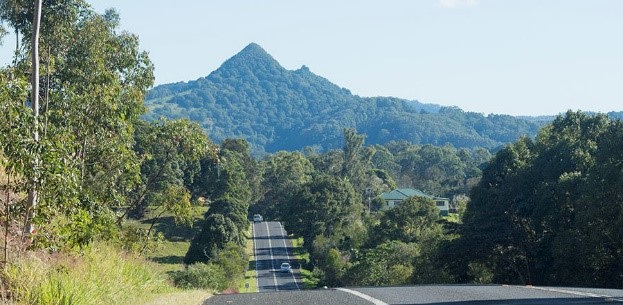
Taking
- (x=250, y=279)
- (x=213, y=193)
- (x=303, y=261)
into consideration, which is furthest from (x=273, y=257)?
(x=250, y=279)

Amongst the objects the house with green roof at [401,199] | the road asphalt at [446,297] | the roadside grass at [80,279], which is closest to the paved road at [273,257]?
the house with green roof at [401,199]

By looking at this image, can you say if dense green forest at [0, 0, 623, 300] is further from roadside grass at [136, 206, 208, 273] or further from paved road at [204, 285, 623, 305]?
roadside grass at [136, 206, 208, 273]

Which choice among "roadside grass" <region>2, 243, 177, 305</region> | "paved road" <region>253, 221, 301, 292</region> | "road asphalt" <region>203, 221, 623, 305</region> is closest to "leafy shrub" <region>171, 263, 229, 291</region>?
"roadside grass" <region>2, 243, 177, 305</region>

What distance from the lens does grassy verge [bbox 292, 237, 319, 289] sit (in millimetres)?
72625

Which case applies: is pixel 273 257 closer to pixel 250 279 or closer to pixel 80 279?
pixel 250 279

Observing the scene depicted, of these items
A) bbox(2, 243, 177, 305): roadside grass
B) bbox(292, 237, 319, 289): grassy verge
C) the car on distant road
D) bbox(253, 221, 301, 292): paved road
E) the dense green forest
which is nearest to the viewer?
bbox(2, 243, 177, 305): roadside grass

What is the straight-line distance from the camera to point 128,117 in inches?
893

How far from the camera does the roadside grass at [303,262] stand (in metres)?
72.8

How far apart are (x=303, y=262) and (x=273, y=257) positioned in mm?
4246

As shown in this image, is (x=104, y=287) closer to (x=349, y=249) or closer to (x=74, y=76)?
(x=74, y=76)

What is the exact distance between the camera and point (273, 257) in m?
89.9

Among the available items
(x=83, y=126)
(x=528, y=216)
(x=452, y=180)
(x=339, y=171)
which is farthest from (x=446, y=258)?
(x=452, y=180)

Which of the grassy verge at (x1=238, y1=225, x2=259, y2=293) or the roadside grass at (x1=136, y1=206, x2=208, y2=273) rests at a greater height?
the roadside grass at (x1=136, y1=206, x2=208, y2=273)

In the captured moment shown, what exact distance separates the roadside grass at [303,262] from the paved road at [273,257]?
0.55 m
